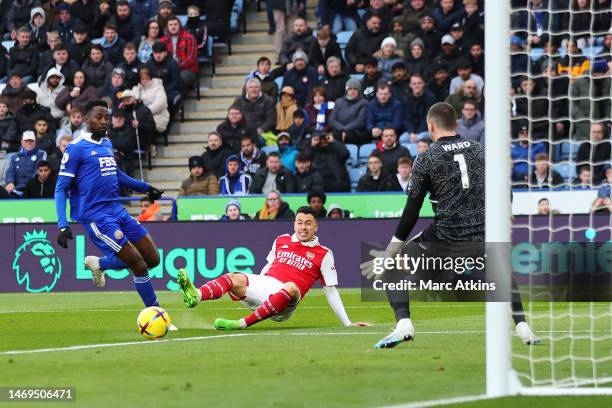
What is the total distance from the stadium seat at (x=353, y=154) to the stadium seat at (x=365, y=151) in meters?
0.07

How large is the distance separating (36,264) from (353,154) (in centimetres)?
572

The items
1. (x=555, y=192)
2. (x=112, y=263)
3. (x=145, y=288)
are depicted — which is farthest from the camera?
(x=555, y=192)

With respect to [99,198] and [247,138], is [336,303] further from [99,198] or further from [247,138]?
[247,138]

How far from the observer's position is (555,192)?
60.0 ft

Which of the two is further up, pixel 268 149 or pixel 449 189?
pixel 449 189

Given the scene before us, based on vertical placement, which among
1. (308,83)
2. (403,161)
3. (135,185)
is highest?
(308,83)

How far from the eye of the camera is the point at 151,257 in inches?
533

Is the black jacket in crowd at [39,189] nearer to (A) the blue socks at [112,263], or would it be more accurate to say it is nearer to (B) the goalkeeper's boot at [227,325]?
(A) the blue socks at [112,263]

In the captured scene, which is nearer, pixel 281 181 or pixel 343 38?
pixel 281 181

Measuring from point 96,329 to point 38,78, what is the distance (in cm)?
1532

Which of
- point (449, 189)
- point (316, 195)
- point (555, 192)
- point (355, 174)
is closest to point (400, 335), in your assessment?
point (449, 189)

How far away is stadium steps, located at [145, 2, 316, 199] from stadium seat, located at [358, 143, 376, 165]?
4.15m

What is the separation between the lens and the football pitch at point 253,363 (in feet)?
24.1

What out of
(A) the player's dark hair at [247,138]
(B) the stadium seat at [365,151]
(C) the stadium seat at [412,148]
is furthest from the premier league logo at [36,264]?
(C) the stadium seat at [412,148]
